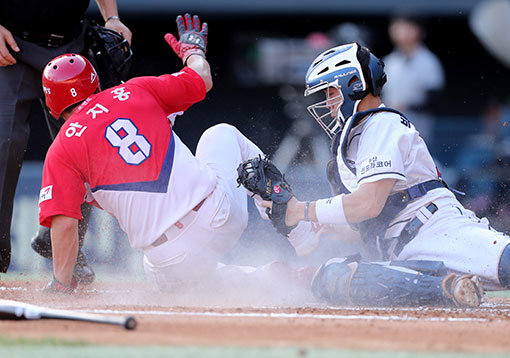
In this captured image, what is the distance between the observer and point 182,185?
509cm

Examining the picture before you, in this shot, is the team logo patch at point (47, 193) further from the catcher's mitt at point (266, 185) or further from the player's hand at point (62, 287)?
the catcher's mitt at point (266, 185)

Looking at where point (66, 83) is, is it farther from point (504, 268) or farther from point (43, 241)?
point (504, 268)

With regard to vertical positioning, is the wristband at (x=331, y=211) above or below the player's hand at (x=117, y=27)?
above

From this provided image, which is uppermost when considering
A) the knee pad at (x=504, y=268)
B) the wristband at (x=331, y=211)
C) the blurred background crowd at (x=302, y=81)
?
the knee pad at (x=504, y=268)

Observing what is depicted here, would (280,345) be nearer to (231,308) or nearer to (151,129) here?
(231,308)

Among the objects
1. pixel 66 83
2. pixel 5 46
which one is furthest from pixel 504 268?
pixel 5 46

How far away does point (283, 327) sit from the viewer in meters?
3.91

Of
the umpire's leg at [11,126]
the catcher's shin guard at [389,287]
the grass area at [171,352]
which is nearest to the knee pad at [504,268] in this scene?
the catcher's shin guard at [389,287]

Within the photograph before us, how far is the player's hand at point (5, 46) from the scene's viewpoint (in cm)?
554

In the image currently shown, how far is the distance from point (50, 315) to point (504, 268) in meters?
2.62

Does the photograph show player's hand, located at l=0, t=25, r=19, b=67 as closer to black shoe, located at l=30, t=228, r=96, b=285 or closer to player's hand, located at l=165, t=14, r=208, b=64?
player's hand, located at l=165, t=14, r=208, b=64

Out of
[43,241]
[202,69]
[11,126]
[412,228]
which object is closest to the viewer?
[412,228]

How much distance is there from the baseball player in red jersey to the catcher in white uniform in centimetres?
47

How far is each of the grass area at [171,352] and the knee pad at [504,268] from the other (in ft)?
5.87
